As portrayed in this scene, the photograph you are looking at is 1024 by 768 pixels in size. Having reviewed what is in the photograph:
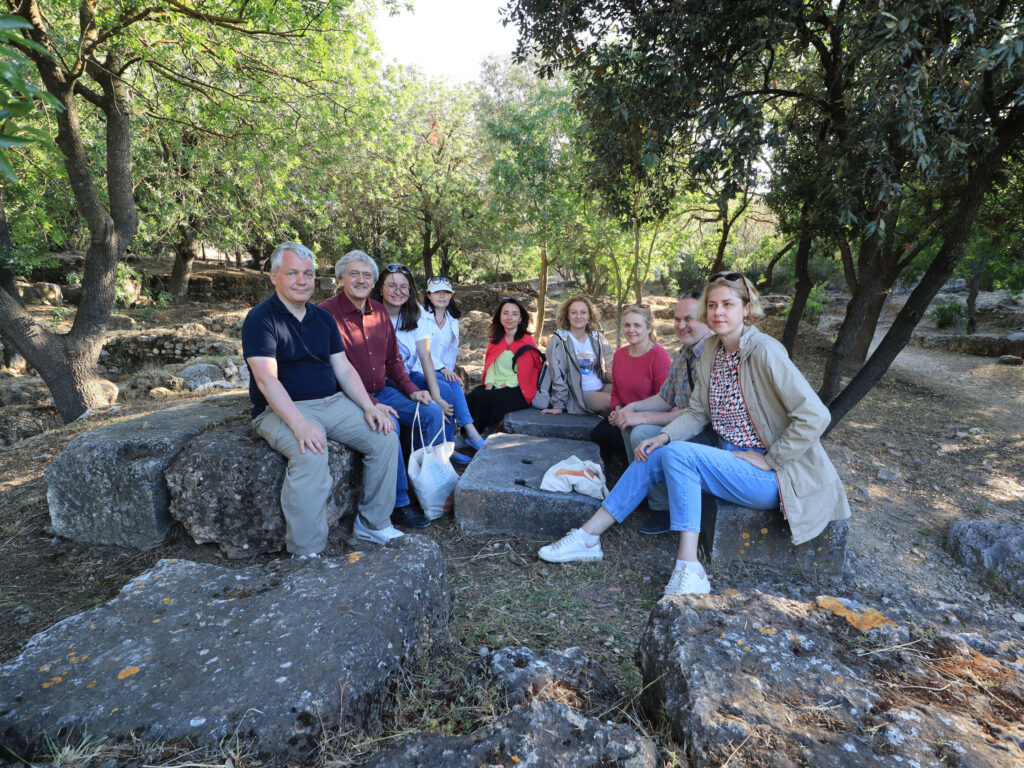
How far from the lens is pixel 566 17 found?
194 inches

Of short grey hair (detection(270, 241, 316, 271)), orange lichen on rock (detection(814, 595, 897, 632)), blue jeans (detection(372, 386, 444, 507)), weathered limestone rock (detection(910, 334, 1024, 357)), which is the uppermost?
short grey hair (detection(270, 241, 316, 271))

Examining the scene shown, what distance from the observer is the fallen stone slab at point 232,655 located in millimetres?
1532

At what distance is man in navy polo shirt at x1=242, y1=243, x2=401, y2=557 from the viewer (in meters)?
3.08

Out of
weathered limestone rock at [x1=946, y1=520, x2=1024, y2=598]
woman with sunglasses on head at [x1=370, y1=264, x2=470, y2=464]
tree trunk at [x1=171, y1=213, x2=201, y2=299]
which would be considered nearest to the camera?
weathered limestone rock at [x1=946, y1=520, x2=1024, y2=598]

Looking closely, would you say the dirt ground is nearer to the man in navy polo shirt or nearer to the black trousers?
the man in navy polo shirt

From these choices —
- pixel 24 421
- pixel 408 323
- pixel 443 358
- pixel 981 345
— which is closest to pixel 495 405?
pixel 443 358

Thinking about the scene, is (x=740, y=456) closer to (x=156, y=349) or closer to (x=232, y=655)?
(x=232, y=655)

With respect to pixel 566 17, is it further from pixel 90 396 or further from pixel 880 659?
pixel 90 396

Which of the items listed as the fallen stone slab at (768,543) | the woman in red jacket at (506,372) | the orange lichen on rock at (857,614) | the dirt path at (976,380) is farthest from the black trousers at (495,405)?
the dirt path at (976,380)

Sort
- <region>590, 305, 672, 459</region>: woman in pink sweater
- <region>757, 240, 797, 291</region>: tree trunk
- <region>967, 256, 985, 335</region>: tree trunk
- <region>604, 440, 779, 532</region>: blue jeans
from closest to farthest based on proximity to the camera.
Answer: <region>604, 440, 779, 532</region>: blue jeans, <region>590, 305, 672, 459</region>: woman in pink sweater, <region>757, 240, 797, 291</region>: tree trunk, <region>967, 256, 985, 335</region>: tree trunk

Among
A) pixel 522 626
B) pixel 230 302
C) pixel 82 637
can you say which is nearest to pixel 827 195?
pixel 522 626

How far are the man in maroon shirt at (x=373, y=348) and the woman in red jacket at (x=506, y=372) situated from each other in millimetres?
1192

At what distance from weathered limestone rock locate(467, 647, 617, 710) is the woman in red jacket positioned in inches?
134

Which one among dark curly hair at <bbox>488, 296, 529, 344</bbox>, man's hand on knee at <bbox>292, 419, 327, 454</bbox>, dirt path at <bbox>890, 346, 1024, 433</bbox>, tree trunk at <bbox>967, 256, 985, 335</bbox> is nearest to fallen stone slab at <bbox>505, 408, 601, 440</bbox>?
dark curly hair at <bbox>488, 296, 529, 344</bbox>
